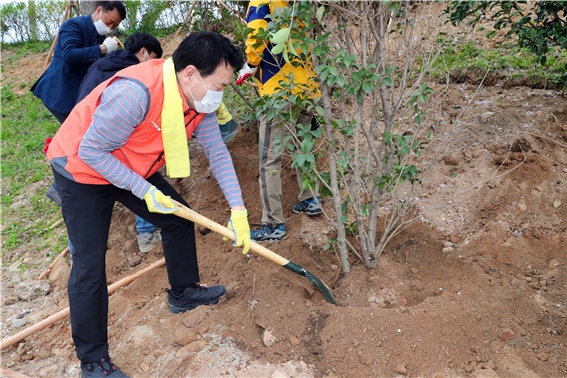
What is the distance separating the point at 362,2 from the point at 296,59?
0.53 meters

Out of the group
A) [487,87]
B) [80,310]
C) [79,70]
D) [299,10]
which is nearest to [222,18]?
[79,70]

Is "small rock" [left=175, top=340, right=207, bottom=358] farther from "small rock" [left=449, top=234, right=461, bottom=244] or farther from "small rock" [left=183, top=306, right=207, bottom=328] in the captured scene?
"small rock" [left=449, top=234, right=461, bottom=244]

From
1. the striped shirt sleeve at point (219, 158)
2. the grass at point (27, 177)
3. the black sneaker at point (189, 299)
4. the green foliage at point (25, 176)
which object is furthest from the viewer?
the green foliage at point (25, 176)

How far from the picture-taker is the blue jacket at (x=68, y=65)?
3467mm

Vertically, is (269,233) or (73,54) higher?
(73,54)

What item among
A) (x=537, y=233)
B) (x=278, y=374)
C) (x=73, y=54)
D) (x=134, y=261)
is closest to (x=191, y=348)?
(x=278, y=374)

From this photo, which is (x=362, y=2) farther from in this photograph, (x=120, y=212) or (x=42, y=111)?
(x=42, y=111)

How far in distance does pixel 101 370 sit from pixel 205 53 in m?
1.66

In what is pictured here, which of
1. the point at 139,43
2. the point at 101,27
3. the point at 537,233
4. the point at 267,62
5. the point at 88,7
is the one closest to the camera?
the point at 267,62

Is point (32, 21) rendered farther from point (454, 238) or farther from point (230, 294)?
point (454, 238)

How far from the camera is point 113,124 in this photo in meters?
2.19

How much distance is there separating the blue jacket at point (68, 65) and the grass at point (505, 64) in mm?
2935

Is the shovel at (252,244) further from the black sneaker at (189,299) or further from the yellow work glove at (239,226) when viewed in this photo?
the black sneaker at (189,299)

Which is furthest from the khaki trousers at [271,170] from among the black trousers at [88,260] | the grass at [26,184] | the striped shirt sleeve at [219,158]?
the grass at [26,184]
